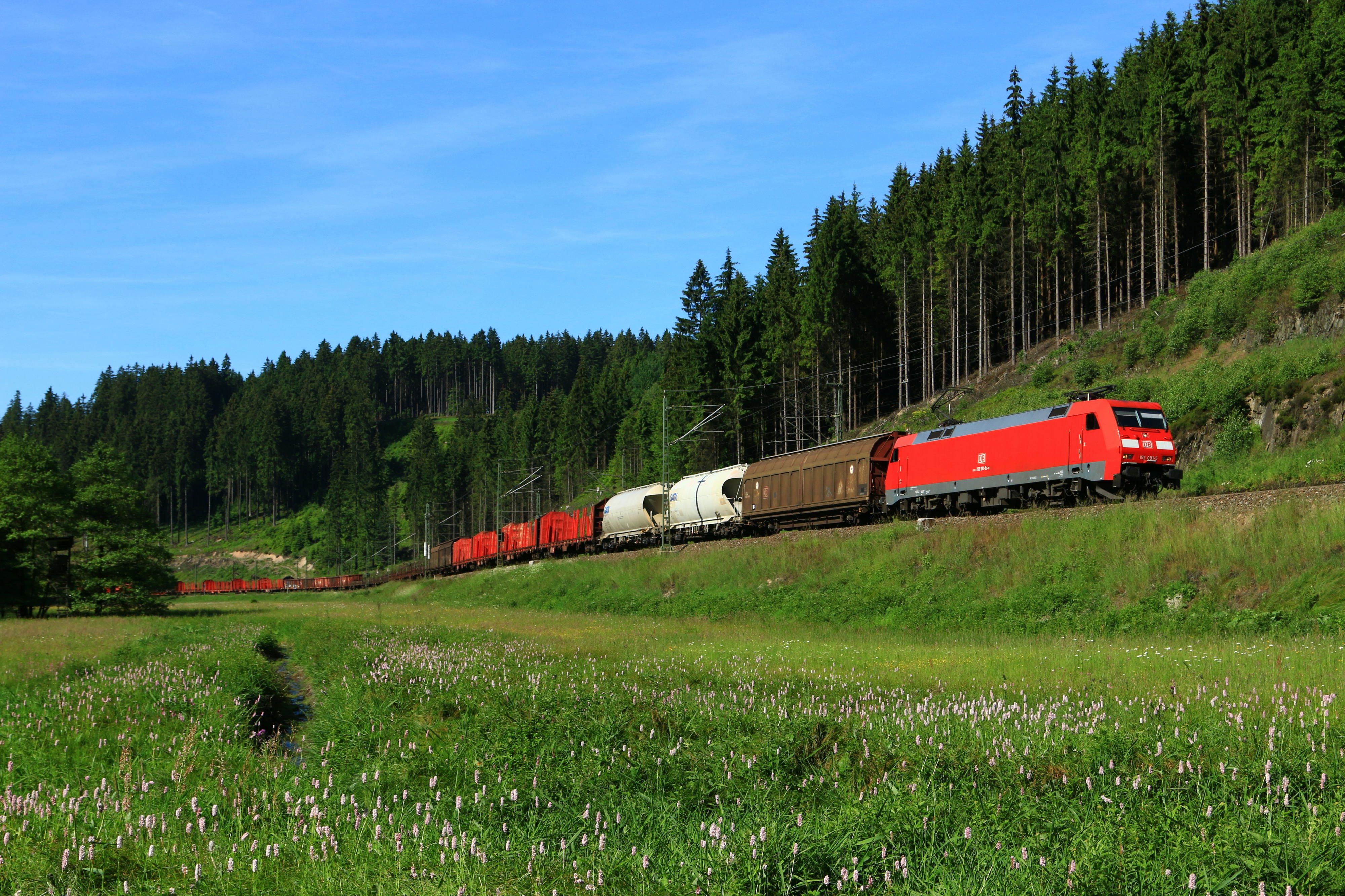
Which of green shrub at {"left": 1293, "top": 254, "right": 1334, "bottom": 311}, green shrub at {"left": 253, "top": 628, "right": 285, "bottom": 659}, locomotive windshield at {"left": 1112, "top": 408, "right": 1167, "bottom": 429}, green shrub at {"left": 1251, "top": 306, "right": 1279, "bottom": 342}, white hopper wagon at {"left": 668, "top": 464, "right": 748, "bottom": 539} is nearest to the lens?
green shrub at {"left": 253, "top": 628, "right": 285, "bottom": 659}

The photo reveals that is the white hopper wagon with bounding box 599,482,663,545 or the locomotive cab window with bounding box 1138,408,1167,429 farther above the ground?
the locomotive cab window with bounding box 1138,408,1167,429

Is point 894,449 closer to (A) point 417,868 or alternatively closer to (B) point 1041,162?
(A) point 417,868

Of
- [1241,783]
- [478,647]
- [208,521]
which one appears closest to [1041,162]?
[478,647]

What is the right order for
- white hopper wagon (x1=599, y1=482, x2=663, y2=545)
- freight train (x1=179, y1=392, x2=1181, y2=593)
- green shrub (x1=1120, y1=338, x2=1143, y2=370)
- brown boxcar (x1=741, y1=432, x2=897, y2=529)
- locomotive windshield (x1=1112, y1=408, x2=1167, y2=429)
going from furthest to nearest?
green shrub (x1=1120, y1=338, x2=1143, y2=370), white hopper wagon (x1=599, y1=482, x2=663, y2=545), brown boxcar (x1=741, y1=432, x2=897, y2=529), freight train (x1=179, y1=392, x2=1181, y2=593), locomotive windshield (x1=1112, y1=408, x2=1167, y2=429)

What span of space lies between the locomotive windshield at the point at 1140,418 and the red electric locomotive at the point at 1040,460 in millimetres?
29

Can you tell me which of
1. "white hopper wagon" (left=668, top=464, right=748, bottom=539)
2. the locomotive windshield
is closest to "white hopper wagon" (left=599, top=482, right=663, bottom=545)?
"white hopper wagon" (left=668, top=464, right=748, bottom=539)

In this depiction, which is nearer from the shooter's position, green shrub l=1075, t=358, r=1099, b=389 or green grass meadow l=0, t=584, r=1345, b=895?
green grass meadow l=0, t=584, r=1345, b=895

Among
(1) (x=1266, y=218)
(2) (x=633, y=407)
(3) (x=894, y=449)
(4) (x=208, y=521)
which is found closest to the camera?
(3) (x=894, y=449)

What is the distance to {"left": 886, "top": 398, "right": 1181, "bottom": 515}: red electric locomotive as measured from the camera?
3048 cm

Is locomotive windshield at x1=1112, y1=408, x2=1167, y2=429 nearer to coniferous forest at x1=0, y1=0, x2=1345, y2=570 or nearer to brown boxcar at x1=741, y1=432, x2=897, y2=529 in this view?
brown boxcar at x1=741, y1=432, x2=897, y2=529

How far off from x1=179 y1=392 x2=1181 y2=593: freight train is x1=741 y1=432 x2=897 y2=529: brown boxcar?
2.3 inches

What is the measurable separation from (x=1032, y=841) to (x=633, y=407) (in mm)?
142660

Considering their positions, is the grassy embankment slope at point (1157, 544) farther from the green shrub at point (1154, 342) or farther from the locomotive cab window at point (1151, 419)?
the locomotive cab window at point (1151, 419)

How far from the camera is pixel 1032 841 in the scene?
257 inches
